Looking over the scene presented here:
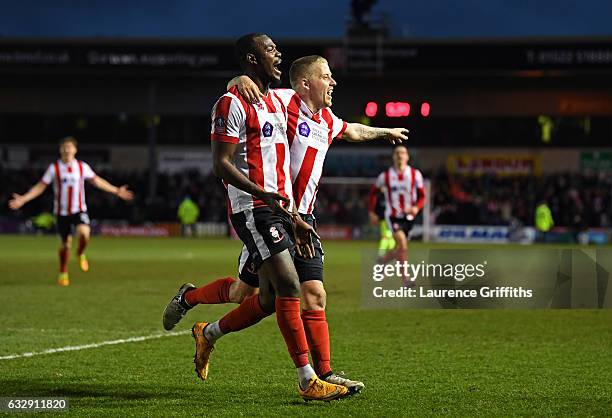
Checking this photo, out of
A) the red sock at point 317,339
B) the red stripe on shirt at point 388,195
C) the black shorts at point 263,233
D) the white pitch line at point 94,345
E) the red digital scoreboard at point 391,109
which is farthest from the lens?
the red digital scoreboard at point 391,109

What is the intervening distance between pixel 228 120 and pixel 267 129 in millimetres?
312

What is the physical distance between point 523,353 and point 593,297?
685 cm

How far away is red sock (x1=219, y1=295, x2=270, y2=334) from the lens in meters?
7.36

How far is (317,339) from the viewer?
23.6 feet

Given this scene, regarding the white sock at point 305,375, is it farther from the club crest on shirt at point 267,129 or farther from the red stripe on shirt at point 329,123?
the red stripe on shirt at point 329,123

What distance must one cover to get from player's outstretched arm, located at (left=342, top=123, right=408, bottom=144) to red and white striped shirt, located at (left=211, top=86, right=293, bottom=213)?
0.93m

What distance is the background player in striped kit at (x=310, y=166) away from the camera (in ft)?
23.7

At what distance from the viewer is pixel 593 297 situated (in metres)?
16.2

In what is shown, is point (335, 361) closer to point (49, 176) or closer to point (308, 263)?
point (308, 263)

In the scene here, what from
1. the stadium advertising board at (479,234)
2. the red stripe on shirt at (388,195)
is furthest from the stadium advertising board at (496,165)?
the red stripe on shirt at (388,195)

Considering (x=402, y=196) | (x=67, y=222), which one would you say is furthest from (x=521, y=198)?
(x=67, y=222)

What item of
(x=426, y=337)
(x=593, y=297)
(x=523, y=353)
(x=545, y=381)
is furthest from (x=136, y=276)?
(x=545, y=381)

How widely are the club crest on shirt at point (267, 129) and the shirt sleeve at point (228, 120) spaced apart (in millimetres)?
167

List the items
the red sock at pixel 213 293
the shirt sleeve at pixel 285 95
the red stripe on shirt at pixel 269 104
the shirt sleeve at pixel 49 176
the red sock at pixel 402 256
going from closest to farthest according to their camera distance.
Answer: the red stripe on shirt at pixel 269 104, the shirt sleeve at pixel 285 95, the red sock at pixel 213 293, the red sock at pixel 402 256, the shirt sleeve at pixel 49 176
